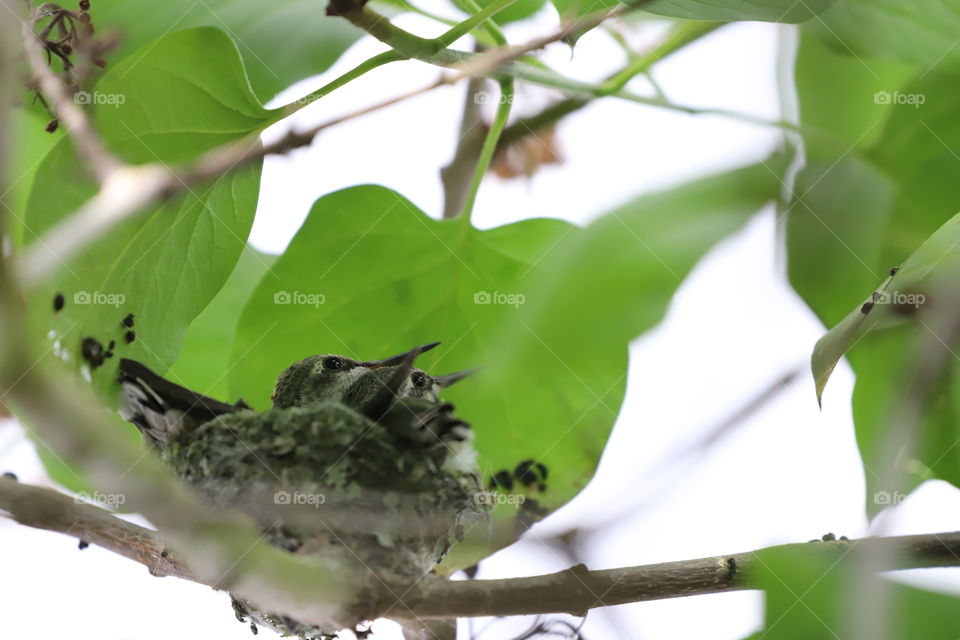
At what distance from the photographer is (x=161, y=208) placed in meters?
1.46

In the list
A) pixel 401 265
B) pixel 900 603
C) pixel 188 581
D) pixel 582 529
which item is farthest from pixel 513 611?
pixel 401 265

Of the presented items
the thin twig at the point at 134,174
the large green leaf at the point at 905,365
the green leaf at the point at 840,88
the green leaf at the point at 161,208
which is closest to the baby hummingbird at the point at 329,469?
the green leaf at the point at 161,208

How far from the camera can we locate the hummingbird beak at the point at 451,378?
1880 mm

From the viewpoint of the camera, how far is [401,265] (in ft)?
5.98

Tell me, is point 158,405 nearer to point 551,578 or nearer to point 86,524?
point 86,524

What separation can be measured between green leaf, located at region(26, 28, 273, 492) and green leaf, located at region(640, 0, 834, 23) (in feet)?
2.28

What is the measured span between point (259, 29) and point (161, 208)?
0.49 metres

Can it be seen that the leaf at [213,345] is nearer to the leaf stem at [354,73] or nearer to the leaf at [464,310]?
the leaf at [464,310]

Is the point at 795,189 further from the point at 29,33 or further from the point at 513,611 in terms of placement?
the point at 29,33

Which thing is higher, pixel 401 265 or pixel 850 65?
pixel 850 65

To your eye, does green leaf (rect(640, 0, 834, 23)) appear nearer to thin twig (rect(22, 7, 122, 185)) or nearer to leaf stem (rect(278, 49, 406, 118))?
leaf stem (rect(278, 49, 406, 118))

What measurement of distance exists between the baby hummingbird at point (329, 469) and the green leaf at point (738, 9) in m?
0.69

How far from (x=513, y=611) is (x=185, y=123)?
3.26 ft

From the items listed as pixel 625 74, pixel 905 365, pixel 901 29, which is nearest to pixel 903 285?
pixel 905 365
